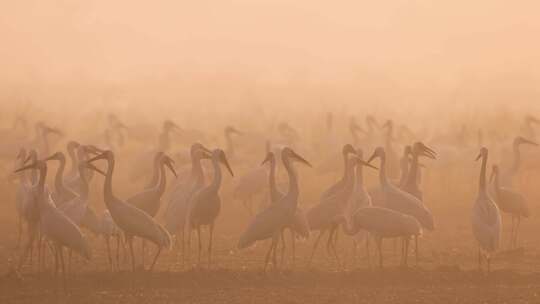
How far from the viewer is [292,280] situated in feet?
51.5

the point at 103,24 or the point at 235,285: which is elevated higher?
the point at 103,24

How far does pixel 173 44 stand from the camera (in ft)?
233

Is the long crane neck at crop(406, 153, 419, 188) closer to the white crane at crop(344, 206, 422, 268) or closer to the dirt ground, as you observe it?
the dirt ground

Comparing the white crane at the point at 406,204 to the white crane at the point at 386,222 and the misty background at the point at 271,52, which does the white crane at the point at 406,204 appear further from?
the misty background at the point at 271,52

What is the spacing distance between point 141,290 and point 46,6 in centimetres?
6395

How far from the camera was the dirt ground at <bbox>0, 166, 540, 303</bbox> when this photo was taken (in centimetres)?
1462

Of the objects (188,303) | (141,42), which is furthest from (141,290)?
(141,42)

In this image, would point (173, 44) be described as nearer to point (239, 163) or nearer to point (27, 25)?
point (27, 25)

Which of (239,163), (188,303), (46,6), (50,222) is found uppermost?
(46,6)

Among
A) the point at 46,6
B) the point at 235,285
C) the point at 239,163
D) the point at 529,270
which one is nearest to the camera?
the point at 235,285

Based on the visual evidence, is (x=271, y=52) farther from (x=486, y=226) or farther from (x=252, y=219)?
(x=486, y=226)

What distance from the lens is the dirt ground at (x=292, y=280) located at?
1462 centimetres

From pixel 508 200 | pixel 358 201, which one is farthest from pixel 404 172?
pixel 358 201

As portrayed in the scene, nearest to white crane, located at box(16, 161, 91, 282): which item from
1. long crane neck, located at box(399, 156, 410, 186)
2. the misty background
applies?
long crane neck, located at box(399, 156, 410, 186)
